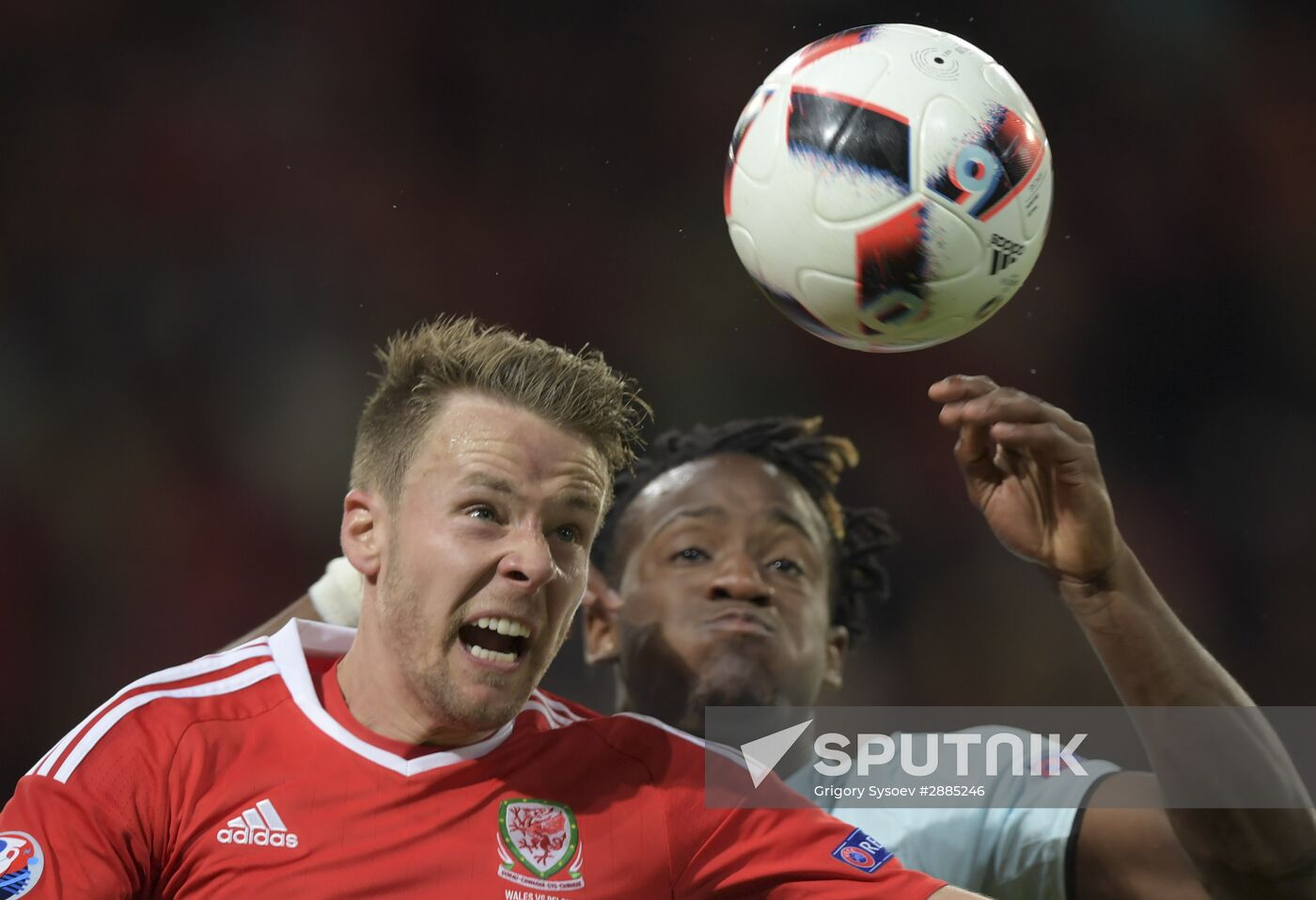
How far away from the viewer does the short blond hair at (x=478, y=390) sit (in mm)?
2852

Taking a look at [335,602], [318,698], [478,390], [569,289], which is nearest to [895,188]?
[478,390]

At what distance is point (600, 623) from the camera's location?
4.21 m

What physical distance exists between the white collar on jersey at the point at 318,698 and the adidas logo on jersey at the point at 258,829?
0.20 meters

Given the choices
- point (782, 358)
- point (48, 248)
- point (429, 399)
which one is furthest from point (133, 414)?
point (429, 399)

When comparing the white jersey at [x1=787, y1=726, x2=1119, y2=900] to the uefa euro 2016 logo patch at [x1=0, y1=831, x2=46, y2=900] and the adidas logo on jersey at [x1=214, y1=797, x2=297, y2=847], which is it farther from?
the uefa euro 2016 logo patch at [x1=0, y1=831, x2=46, y2=900]

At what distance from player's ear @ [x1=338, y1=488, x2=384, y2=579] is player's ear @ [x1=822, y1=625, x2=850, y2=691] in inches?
67.3

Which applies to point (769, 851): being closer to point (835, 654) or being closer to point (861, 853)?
point (861, 853)

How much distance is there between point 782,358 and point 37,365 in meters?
3.09

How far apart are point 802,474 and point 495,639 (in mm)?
1703

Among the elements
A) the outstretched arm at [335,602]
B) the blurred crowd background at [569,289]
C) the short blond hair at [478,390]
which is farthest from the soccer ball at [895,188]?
the blurred crowd background at [569,289]

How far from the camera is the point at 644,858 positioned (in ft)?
8.83

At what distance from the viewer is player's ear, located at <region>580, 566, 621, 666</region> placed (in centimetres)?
416
